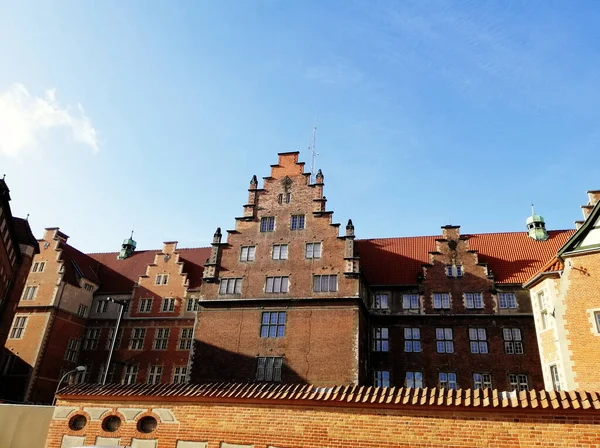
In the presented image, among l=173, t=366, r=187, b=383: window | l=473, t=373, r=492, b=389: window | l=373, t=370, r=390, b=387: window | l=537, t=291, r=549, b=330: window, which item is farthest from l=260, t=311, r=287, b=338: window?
l=537, t=291, r=549, b=330: window

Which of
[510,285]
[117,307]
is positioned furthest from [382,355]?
[117,307]

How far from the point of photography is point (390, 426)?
13734 millimetres

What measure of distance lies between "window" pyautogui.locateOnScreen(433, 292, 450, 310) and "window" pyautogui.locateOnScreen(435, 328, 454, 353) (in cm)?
168

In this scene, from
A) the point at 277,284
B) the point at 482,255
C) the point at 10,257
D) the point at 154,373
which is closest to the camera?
the point at 10,257

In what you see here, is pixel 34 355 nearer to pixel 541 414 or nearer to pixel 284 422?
pixel 284 422

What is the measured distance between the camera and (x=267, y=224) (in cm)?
3384

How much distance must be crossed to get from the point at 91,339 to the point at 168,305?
8009 mm

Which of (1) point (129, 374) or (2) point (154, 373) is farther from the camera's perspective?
(1) point (129, 374)

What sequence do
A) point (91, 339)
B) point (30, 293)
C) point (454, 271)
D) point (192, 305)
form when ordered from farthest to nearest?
point (91, 339) < point (30, 293) < point (192, 305) < point (454, 271)

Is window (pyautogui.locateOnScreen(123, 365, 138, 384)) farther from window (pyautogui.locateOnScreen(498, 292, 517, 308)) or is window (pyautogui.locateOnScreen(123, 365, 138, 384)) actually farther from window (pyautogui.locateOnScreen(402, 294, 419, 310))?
window (pyautogui.locateOnScreen(498, 292, 517, 308))

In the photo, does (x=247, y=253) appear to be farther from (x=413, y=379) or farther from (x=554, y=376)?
(x=554, y=376)

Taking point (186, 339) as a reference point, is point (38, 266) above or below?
above

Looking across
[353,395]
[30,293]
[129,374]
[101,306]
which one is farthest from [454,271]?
[30,293]

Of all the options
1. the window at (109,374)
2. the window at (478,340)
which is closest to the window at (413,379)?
the window at (478,340)
